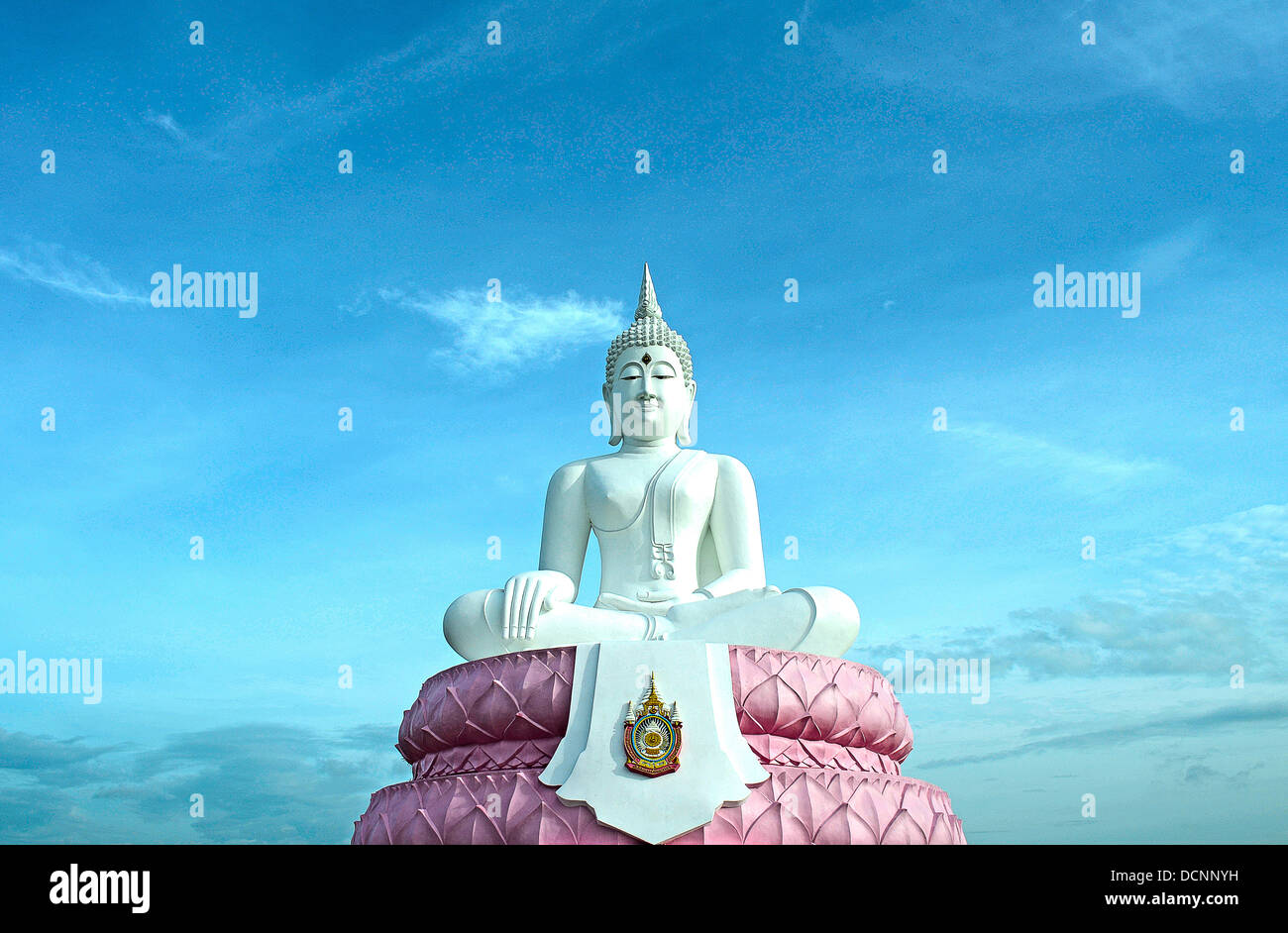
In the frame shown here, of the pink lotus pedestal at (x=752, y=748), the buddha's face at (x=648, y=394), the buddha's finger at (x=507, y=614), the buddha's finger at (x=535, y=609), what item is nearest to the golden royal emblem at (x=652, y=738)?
the pink lotus pedestal at (x=752, y=748)

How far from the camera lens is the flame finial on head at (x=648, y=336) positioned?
11.0 meters

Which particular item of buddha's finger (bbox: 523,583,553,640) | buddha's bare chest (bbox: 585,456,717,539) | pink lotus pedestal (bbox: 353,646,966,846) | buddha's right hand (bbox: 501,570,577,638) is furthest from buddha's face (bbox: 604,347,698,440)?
pink lotus pedestal (bbox: 353,646,966,846)

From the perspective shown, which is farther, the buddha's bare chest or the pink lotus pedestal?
the buddha's bare chest

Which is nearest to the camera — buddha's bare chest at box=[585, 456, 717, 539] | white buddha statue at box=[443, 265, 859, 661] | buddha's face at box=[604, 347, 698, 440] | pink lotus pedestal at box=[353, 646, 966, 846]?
pink lotus pedestal at box=[353, 646, 966, 846]

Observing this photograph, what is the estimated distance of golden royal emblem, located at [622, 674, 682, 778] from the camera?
7.51 meters

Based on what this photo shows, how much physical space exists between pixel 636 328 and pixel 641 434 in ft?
3.28

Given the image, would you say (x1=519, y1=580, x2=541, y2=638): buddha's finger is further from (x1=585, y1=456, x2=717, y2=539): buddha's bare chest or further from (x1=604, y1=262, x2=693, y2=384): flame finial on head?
(x1=604, y1=262, x2=693, y2=384): flame finial on head

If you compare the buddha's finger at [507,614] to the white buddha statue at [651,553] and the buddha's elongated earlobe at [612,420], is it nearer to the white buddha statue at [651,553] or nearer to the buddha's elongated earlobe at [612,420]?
the white buddha statue at [651,553]

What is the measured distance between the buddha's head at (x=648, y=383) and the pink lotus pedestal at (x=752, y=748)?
10.6ft

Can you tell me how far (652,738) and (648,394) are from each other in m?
4.04

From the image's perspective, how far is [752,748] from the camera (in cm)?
786

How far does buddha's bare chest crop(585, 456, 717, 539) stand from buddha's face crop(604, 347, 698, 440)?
0.37 meters
